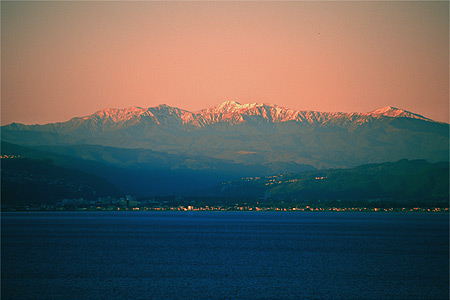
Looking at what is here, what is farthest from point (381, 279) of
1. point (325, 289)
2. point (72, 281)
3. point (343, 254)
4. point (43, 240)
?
point (43, 240)

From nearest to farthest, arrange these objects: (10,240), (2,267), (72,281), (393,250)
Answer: (72,281) < (2,267) < (393,250) < (10,240)

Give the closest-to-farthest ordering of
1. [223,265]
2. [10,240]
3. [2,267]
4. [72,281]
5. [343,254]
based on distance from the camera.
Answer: [72,281] < [2,267] < [223,265] < [343,254] < [10,240]

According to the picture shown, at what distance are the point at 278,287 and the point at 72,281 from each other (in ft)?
103

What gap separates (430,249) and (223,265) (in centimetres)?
6042

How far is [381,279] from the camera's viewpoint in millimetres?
104125

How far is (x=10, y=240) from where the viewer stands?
573ft

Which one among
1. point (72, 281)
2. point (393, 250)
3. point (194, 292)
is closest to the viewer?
point (194, 292)

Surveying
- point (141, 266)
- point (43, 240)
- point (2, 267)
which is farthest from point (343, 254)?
point (43, 240)

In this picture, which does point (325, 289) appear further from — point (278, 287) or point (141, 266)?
point (141, 266)

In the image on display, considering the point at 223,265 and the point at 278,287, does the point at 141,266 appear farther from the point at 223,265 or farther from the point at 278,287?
the point at 278,287

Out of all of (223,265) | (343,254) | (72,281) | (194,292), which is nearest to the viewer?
(194,292)

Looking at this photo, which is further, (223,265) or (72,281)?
(223,265)

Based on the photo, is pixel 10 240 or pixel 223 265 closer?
pixel 223 265

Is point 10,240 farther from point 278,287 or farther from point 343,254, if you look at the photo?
point 278,287
